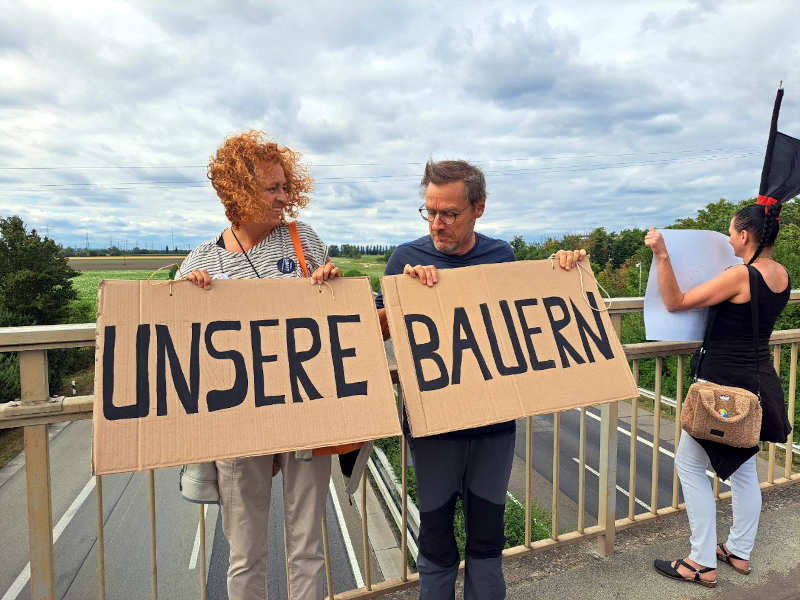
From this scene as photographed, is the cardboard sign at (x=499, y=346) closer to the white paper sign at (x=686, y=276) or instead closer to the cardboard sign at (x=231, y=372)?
the cardboard sign at (x=231, y=372)

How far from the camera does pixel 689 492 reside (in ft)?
8.10

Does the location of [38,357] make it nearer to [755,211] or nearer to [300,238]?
[300,238]

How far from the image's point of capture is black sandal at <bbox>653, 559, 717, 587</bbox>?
244cm

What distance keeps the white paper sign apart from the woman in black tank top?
0.07m

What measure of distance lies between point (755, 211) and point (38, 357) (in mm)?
2880

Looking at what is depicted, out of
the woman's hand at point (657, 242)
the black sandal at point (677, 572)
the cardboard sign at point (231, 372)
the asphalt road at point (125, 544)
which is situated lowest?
the asphalt road at point (125, 544)

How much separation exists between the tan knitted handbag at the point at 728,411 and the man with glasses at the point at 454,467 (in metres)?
0.96

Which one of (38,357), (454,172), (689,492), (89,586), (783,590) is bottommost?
(89,586)

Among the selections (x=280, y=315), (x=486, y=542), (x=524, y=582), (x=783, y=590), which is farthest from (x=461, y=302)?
(x=783, y=590)

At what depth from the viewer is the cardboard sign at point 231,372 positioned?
4.87 ft

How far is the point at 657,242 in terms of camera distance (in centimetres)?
230

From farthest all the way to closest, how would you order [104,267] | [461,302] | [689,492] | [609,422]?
1. [104,267]
2. [609,422]
3. [689,492]
4. [461,302]

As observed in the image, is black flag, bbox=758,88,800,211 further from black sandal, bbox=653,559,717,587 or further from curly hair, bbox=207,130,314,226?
curly hair, bbox=207,130,314,226

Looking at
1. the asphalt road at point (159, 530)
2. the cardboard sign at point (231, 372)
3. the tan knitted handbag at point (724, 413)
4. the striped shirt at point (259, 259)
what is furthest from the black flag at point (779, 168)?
the asphalt road at point (159, 530)
